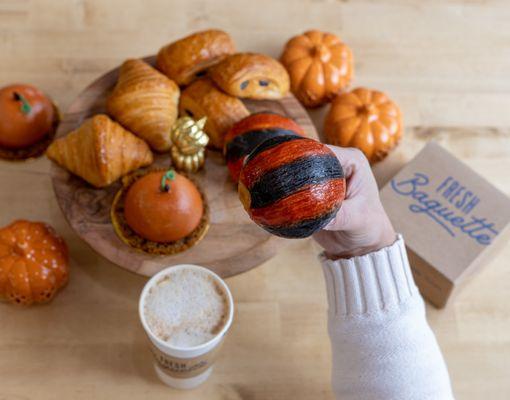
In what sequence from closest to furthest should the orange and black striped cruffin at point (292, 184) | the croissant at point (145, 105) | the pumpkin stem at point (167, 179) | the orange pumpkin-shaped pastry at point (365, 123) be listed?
the orange and black striped cruffin at point (292, 184), the pumpkin stem at point (167, 179), the croissant at point (145, 105), the orange pumpkin-shaped pastry at point (365, 123)

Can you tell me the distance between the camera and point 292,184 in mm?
636

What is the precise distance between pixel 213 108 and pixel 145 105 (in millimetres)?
117

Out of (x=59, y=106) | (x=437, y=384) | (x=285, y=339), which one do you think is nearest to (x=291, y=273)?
(x=285, y=339)

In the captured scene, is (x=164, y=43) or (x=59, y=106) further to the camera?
(x=164, y=43)

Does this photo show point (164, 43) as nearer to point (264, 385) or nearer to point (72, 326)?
point (72, 326)

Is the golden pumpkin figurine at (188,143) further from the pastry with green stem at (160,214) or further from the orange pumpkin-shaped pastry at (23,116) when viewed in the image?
the orange pumpkin-shaped pastry at (23,116)

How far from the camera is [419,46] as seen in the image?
141cm

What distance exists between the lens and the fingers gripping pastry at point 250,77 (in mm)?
1094

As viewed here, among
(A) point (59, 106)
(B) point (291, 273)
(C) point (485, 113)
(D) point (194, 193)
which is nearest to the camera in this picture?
(D) point (194, 193)

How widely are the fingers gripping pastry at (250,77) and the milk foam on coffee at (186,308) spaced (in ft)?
1.21

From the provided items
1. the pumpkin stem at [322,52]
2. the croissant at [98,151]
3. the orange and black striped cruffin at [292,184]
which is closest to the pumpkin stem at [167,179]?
the croissant at [98,151]

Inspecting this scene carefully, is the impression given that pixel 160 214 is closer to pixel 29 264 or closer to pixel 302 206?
pixel 29 264

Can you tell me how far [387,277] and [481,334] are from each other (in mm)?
321

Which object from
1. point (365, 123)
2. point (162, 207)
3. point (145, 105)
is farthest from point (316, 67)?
point (162, 207)
